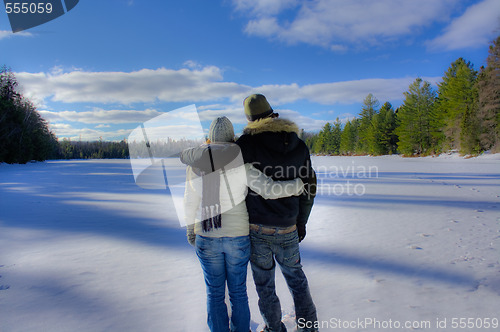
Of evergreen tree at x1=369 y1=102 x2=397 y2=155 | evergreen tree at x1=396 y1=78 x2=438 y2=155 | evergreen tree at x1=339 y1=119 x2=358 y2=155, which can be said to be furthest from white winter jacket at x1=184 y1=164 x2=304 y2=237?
evergreen tree at x1=339 y1=119 x2=358 y2=155

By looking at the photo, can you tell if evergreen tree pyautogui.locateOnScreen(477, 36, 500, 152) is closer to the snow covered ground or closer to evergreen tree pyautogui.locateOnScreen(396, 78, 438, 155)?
evergreen tree pyautogui.locateOnScreen(396, 78, 438, 155)

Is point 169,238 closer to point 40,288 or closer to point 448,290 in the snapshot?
point 40,288

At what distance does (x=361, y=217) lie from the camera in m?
5.73

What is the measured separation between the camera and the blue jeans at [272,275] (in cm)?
200

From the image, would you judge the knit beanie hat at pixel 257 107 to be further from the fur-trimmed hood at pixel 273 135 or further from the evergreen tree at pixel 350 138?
the evergreen tree at pixel 350 138

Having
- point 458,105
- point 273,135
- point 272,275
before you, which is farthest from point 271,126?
point 458,105

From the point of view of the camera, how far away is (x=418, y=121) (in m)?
38.7

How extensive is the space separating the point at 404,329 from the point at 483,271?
65.3 inches

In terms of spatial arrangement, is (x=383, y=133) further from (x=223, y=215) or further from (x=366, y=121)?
(x=223, y=215)

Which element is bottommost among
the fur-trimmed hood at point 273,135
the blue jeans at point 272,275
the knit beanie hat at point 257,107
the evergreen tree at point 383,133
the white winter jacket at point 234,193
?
the blue jeans at point 272,275

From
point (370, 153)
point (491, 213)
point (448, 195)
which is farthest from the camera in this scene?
point (370, 153)

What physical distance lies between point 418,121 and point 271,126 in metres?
44.8

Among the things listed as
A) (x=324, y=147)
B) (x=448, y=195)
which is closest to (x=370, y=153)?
(x=324, y=147)

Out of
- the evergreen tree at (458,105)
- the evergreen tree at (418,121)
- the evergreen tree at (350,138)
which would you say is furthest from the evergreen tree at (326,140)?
the evergreen tree at (458,105)
